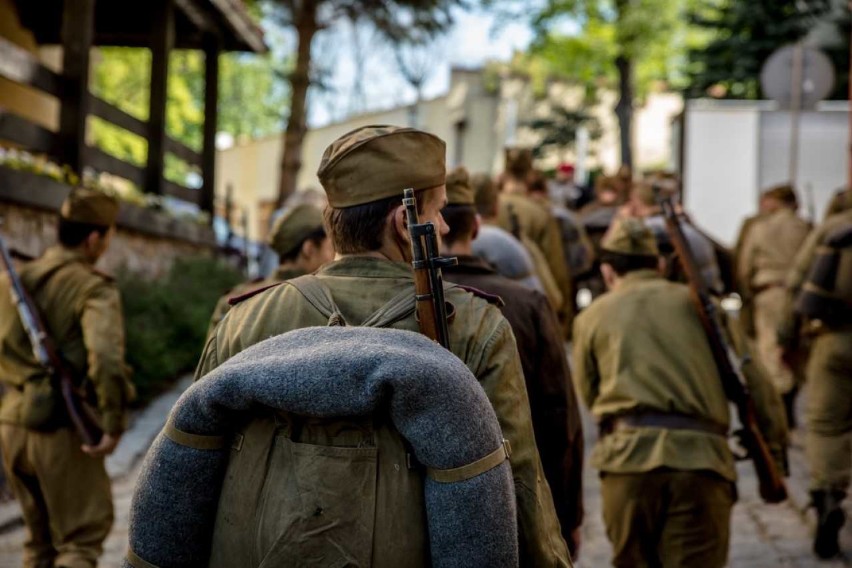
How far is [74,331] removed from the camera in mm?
5777

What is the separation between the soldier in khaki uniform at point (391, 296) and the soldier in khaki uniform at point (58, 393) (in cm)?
296

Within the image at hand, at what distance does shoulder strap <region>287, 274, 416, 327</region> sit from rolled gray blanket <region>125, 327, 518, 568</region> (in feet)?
0.43

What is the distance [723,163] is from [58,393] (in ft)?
46.8

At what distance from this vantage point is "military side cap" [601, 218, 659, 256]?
5602 mm

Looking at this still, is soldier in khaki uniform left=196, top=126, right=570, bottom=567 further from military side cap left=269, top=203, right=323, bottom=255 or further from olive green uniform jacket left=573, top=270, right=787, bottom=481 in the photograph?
military side cap left=269, top=203, right=323, bottom=255

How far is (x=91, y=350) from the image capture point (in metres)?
5.66

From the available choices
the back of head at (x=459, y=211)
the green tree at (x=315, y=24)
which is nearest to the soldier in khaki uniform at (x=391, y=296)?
the back of head at (x=459, y=211)

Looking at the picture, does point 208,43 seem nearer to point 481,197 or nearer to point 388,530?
point 481,197

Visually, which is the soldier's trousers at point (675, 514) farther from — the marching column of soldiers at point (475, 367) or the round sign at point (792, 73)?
the round sign at point (792, 73)

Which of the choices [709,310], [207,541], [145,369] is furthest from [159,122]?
[207,541]

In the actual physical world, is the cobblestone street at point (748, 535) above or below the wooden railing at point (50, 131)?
below

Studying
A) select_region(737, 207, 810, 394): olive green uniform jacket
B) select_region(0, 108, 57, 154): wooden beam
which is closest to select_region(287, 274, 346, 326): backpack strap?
select_region(0, 108, 57, 154): wooden beam

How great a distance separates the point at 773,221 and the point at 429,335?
900 cm

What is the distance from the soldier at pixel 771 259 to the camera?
36.1 ft
